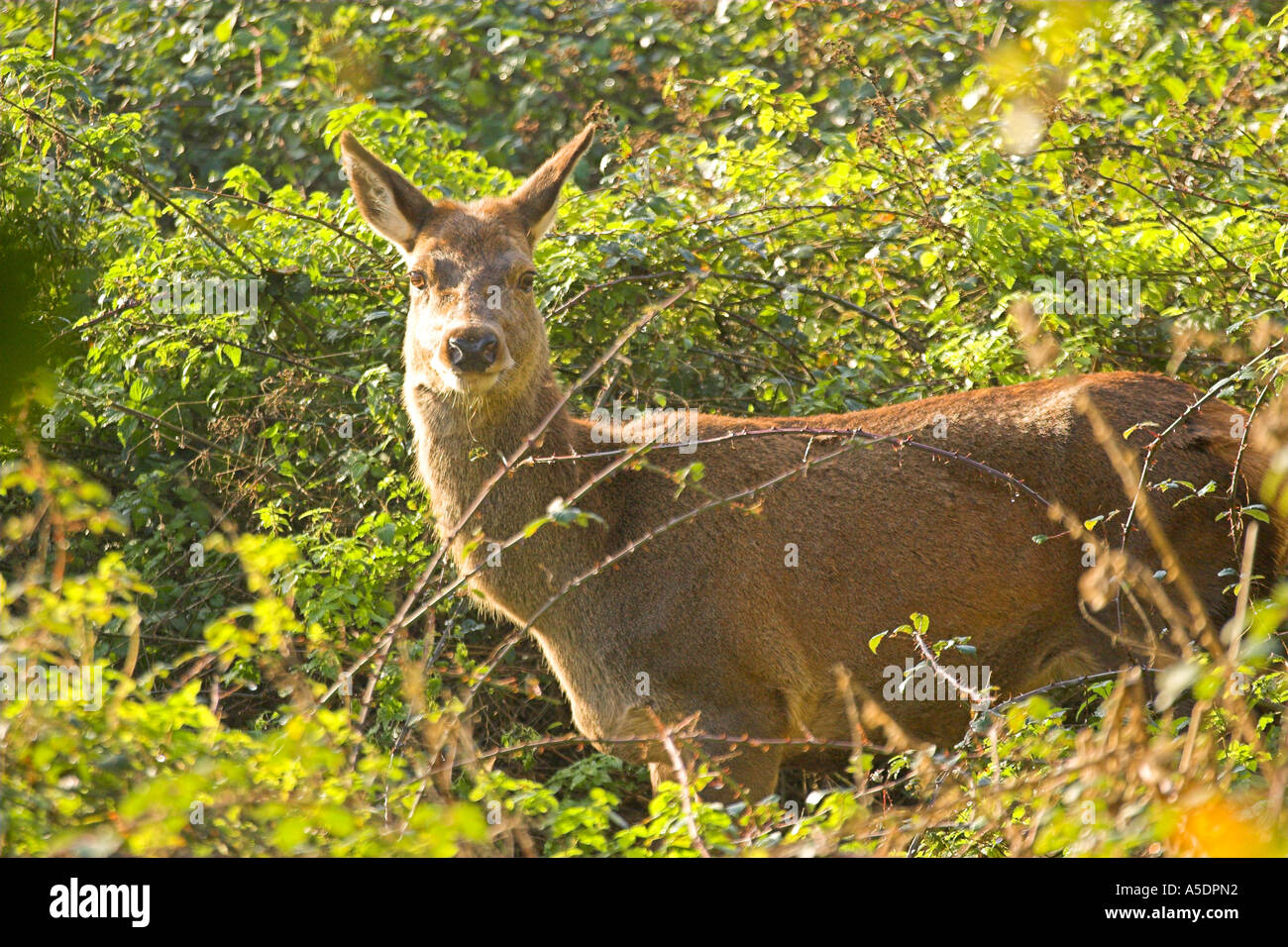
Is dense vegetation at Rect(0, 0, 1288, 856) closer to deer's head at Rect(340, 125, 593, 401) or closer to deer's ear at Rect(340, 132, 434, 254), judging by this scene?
deer's head at Rect(340, 125, 593, 401)

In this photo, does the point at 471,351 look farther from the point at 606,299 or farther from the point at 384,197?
the point at 606,299

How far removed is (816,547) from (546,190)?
2.24 m

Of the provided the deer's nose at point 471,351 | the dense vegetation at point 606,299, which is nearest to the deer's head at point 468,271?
the deer's nose at point 471,351

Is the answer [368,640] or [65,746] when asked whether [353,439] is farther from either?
[65,746]

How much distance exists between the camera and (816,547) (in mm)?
6062

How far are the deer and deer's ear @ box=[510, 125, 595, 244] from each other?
0.69 m

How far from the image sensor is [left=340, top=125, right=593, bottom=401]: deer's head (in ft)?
19.8

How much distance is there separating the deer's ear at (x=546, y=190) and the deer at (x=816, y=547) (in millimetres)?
686

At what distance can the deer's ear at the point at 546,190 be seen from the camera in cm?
682

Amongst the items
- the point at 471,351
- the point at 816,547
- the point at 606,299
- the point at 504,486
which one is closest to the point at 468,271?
the point at 471,351

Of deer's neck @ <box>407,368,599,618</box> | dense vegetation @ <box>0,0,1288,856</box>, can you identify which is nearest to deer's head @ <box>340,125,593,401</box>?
deer's neck @ <box>407,368,599,618</box>

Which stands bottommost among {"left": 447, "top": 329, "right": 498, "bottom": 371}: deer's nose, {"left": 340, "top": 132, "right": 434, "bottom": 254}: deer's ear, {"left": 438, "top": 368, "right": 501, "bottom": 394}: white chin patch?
{"left": 438, "top": 368, "right": 501, "bottom": 394}: white chin patch

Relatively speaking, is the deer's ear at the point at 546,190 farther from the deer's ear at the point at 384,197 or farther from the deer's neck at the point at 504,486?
the deer's neck at the point at 504,486

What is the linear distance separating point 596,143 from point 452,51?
1.65m
